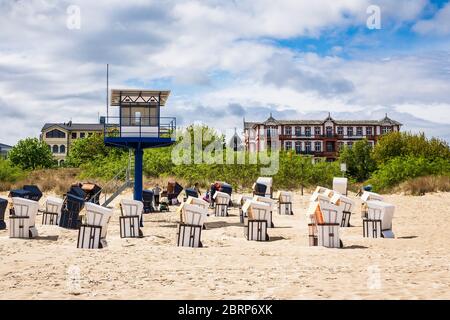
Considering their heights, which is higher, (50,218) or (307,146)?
(307,146)

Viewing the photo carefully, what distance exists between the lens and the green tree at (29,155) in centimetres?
7081

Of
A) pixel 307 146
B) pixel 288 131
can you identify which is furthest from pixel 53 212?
pixel 307 146

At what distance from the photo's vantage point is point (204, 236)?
1847 centimetres

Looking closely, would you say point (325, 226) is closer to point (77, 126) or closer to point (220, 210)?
point (220, 210)

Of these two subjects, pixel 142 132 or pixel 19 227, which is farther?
pixel 142 132

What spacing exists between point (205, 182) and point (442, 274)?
1398 inches

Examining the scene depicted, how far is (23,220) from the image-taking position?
1655 cm

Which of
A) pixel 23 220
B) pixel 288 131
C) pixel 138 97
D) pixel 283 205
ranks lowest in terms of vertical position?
pixel 23 220

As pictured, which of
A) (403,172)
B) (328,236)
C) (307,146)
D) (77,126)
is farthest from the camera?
(77,126)

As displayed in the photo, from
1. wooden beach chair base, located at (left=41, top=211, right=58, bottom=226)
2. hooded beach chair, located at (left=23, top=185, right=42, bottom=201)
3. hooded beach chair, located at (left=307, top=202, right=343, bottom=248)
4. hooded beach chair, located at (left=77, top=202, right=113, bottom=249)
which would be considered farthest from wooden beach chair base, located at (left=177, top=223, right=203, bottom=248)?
hooded beach chair, located at (left=23, top=185, right=42, bottom=201)

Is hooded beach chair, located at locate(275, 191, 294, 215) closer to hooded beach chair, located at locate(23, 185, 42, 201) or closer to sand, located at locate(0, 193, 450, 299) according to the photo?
sand, located at locate(0, 193, 450, 299)

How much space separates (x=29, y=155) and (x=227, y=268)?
212 ft

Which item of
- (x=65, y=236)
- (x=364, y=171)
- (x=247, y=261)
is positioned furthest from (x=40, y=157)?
(x=247, y=261)

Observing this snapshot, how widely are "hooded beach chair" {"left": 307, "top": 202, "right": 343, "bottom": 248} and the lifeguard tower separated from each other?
943 centimetres
